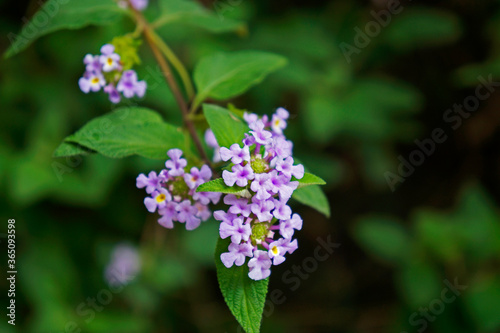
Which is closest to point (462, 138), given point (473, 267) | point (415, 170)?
point (415, 170)

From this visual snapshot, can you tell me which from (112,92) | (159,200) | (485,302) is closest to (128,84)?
(112,92)

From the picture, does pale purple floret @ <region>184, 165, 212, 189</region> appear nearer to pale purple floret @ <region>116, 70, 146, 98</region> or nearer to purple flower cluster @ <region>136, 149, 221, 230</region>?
purple flower cluster @ <region>136, 149, 221, 230</region>

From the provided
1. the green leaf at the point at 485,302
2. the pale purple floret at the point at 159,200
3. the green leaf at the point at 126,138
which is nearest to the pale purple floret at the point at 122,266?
the green leaf at the point at 126,138

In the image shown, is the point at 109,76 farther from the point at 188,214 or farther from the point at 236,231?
the point at 236,231

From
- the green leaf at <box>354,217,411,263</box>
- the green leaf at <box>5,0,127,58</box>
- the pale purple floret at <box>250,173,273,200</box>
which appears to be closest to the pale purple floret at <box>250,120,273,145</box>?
the pale purple floret at <box>250,173,273,200</box>

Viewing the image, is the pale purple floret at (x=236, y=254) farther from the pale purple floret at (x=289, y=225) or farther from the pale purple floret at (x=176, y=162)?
the pale purple floret at (x=176, y=162)

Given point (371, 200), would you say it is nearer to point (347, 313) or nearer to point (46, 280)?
point (347, 313)
